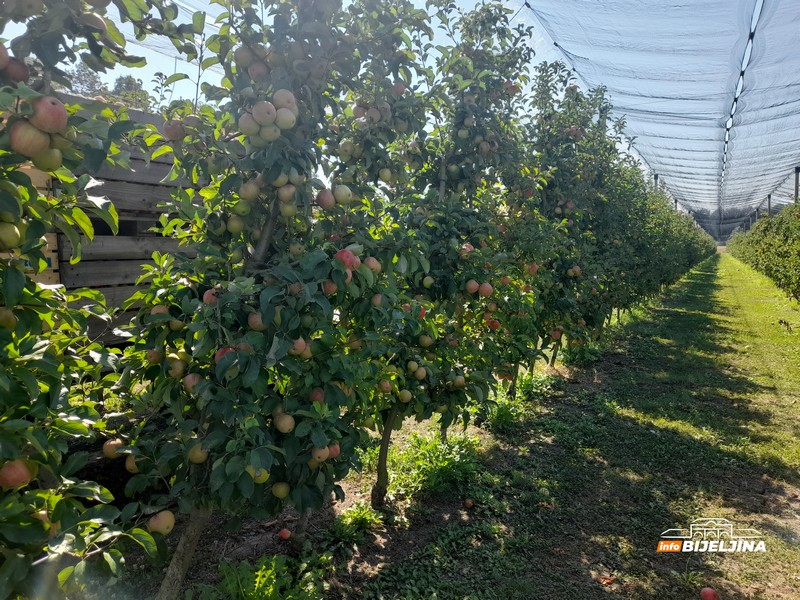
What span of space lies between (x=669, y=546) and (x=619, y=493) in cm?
63

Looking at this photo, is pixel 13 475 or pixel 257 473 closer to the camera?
pixel 13 475

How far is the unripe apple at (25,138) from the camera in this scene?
1148mm

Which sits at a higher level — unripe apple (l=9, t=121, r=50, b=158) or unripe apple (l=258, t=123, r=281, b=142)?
unripe apple (l=258, t=123, r=281, b=142)

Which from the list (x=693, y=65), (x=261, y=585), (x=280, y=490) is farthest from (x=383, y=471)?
(x=693, y=65)

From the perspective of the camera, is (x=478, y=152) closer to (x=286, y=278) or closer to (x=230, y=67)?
(x=230, y=67)

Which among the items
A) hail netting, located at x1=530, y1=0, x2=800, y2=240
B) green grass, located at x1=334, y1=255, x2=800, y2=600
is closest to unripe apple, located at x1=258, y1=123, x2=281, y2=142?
green grass, located at x1=334, y1=255, x2=800, y2=600

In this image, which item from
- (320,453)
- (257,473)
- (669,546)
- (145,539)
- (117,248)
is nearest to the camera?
(145,539)

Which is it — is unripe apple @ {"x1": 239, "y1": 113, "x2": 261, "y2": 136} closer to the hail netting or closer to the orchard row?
the orchard row

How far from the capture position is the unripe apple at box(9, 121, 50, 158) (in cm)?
115

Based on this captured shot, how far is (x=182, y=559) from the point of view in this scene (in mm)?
1993

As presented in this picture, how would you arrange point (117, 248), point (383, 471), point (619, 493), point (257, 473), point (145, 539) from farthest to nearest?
point (619, 493) → point (117, 248) → point (383, 471) → point (257, 473) → point (145, 539)

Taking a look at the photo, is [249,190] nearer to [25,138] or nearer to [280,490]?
[25,138]

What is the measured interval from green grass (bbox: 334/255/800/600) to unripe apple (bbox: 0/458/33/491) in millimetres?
1811

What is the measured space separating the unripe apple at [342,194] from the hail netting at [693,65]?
18.9 ft
